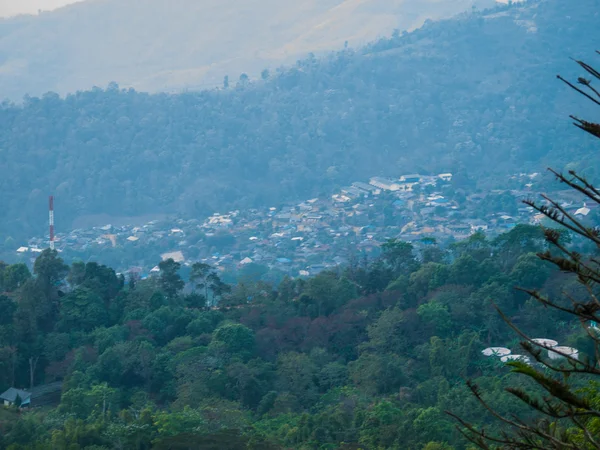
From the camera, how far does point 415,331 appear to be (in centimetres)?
1739

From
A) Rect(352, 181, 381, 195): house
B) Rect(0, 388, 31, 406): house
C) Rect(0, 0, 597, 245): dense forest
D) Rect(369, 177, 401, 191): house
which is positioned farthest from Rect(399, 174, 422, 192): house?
Rect(0, 388, 31, 406): house

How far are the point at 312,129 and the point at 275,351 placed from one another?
4669 cm

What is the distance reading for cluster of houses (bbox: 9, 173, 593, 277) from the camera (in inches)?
1586

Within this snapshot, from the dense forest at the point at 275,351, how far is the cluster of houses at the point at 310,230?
16.9 metres

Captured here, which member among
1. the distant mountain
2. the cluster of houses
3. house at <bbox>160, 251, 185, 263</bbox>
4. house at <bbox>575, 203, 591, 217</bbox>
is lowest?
house at <bbox>160, 251, 185, 263</bbox>

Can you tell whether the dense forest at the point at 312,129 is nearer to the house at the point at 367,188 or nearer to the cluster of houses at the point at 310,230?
the house at the point at 367,188

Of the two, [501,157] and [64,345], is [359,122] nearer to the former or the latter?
[501,157]

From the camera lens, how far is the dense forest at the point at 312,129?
55.1 meters

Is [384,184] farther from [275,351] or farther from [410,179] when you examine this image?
[275,351]

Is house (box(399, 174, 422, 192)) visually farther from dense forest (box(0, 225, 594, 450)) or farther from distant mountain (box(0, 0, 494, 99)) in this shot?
distant mountain (box(0, 0, 494, 99))

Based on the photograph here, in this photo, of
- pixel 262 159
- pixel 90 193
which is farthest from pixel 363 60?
pixel 90 193

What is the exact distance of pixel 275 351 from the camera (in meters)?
17.8

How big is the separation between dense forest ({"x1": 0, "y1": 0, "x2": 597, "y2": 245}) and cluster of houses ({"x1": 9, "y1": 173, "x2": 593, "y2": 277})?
14.3 ft

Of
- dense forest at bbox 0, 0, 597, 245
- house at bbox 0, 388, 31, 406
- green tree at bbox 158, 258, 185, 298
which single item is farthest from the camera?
dense forest at bbox 0, 0, 597, 245
